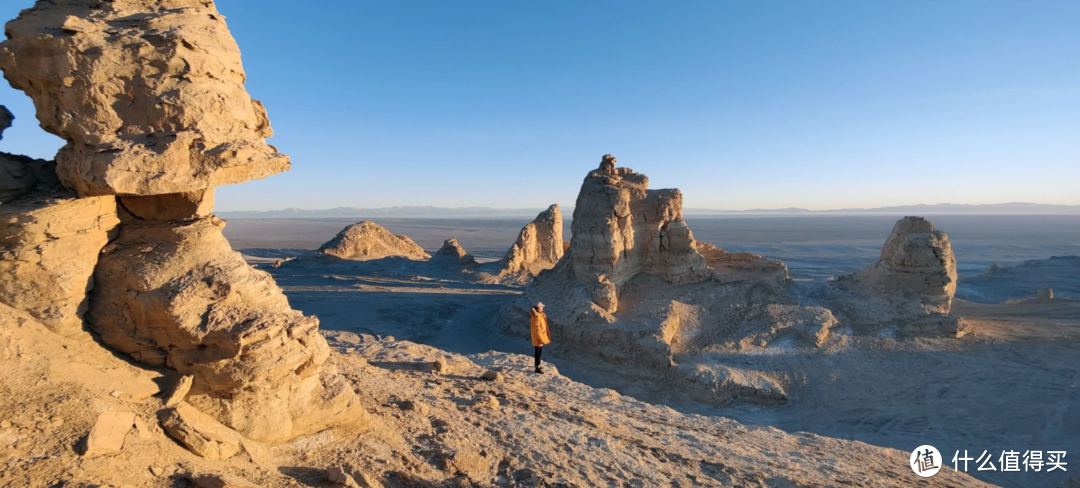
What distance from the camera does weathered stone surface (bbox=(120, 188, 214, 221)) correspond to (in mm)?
4766

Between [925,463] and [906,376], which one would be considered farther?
[906,376]

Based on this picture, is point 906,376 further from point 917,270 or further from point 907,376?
point 917,270

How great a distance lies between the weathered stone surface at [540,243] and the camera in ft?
86.8

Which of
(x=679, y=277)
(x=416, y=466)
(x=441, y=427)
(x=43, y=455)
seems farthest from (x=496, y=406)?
(x=679, y=277)

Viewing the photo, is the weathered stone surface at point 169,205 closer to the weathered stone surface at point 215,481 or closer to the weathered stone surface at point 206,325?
the weathered stone surface at point 206,325

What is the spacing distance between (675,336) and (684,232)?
129 inches

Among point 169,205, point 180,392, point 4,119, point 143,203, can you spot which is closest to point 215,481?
point 180,392

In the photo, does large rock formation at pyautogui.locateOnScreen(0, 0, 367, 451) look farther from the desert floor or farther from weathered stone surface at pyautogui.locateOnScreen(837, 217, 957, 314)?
weathered stone surface at pyautogui.locateOnScreen(837, 217, 957, 314)

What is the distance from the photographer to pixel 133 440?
351 cm

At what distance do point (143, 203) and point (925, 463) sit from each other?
400 inches

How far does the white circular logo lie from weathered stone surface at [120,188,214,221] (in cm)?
918

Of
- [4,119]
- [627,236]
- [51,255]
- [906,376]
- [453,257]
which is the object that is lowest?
[906,376]

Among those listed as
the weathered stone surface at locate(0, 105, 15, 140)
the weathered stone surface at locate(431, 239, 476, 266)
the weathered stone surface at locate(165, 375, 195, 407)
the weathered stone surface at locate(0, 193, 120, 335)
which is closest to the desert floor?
the weathered stone surface at locate(431, 239, 476, 266)

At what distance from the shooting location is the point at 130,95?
A: 4.37 metres
